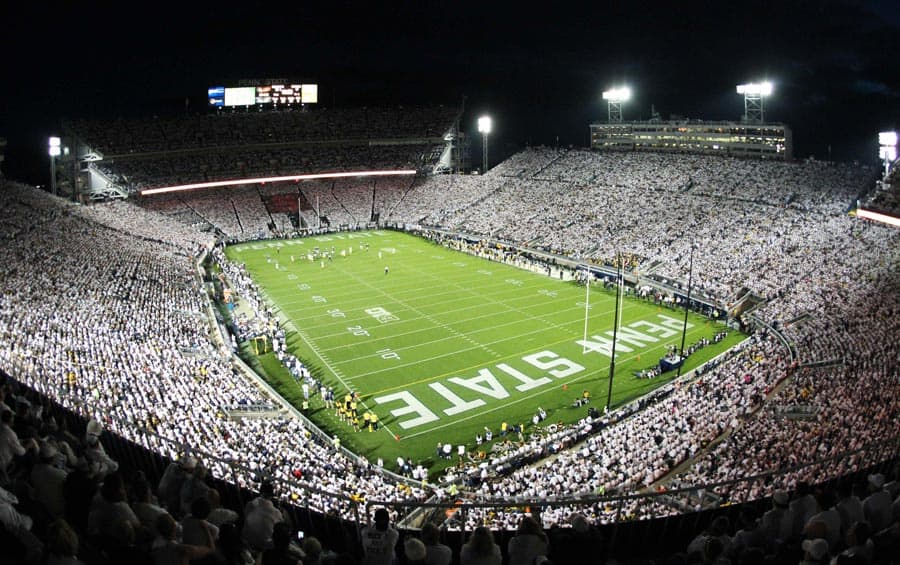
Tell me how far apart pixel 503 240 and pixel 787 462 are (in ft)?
127

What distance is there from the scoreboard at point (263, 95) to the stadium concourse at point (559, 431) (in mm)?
20433

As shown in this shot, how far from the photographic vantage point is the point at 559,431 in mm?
19531

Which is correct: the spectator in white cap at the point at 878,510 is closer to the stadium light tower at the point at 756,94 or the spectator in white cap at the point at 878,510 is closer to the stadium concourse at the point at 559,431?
the stadium concourse at the point at 559,431

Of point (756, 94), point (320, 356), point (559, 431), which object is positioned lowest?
point (559, 431)

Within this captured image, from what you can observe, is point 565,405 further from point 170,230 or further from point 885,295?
point 170,230

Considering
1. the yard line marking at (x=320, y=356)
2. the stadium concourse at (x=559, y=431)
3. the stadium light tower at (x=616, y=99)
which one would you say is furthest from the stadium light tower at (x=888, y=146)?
the yard line marking at (x=320, y=356)

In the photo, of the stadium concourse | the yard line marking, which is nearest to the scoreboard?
the stadium concourse

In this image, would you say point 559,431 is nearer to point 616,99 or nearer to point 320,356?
point 320,356

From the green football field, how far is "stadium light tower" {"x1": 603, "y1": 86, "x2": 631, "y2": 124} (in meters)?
29.7

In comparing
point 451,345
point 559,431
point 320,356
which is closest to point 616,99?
point 451,345

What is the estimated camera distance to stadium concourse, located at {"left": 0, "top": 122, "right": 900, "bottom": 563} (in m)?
5.73

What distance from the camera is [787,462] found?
1300cm

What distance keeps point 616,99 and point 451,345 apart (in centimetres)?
4654

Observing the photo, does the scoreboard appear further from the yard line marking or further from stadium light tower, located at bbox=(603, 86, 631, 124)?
the yard line marking
